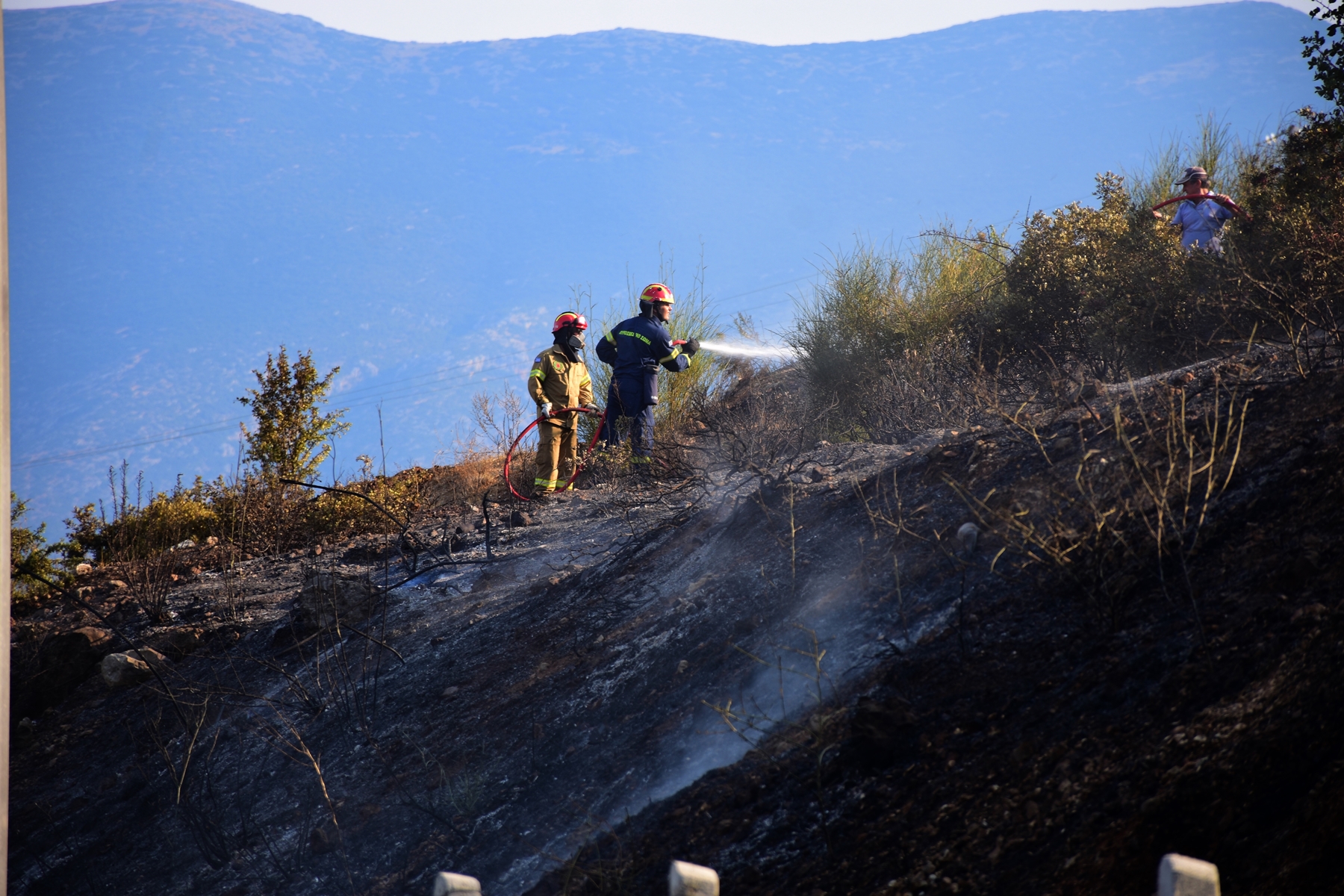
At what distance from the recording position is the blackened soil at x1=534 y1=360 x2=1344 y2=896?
2.39 metres

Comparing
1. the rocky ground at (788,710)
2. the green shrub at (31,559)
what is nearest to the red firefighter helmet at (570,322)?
the rocky ground at (788,710)

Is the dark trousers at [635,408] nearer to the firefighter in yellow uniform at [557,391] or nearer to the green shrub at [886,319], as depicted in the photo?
the firefighter in yellow uniform at [557,391]

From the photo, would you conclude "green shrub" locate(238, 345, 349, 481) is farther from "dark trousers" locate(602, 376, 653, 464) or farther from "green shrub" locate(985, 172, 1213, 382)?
"green shrub" locate(985, 172, 1213, 382)

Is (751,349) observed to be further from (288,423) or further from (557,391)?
(288,423)

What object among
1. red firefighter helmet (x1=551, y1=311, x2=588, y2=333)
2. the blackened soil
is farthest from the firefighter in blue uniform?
the blackened soil

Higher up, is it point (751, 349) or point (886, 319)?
point (886, 319)

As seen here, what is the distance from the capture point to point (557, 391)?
9.77 meters

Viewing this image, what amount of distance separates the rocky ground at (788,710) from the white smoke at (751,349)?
5.07 meters

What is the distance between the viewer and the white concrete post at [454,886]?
6.15 feet

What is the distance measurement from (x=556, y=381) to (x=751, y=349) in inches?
128

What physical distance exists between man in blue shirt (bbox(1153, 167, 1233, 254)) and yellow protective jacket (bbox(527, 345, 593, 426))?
21.3 feet

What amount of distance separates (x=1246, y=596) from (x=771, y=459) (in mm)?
3152

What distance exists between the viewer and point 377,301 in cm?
10994

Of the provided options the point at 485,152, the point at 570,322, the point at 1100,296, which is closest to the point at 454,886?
the point at 1100,296
